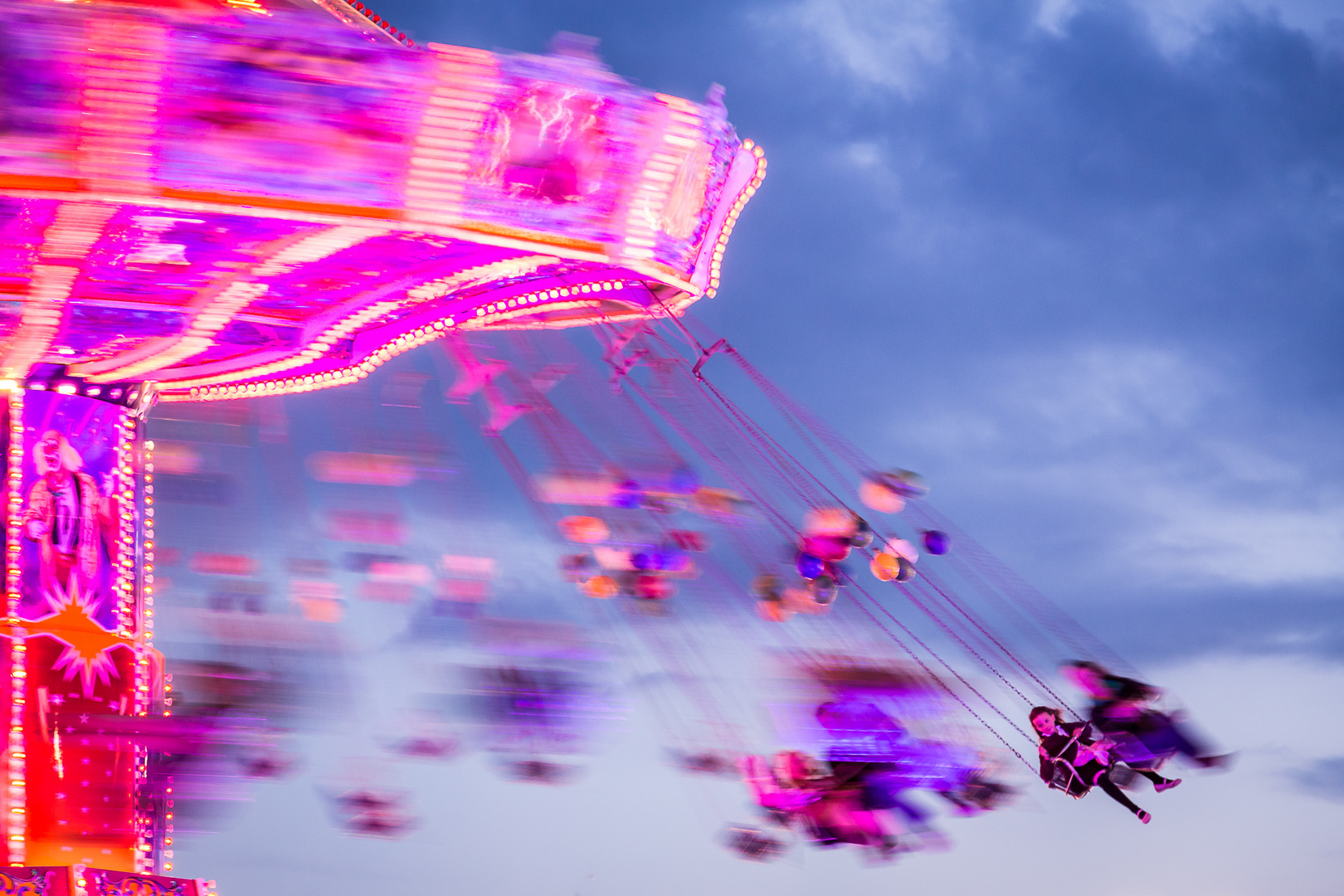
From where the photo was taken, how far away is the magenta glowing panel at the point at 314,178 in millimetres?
6203

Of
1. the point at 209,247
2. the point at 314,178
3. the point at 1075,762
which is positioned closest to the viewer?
the point at 314,178

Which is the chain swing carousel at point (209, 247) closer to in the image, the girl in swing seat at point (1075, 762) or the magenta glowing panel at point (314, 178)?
the magenta glowing panel at point (314, 178)

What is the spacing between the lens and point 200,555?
39.0 feet

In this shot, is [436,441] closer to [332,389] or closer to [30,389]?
[332,389]

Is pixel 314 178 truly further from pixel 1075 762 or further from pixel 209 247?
pixel 1075 762

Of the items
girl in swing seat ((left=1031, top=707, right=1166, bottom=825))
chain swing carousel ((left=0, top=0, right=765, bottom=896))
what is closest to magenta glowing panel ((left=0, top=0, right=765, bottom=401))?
chain swing carousel ((left=0, top=0, right=765, bottom=896))

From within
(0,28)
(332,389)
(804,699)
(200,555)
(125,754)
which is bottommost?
(125,754)

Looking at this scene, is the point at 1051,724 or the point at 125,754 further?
the point at 125,754

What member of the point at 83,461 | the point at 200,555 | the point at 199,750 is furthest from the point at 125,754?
the point at 200,555

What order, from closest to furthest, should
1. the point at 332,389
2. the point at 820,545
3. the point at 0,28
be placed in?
the point at 0,28 → the point at 820,545 → the point at 332,389

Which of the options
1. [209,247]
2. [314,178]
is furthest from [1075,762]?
[209,247]

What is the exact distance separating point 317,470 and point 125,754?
13.5 ft

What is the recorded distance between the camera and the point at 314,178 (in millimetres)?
6547

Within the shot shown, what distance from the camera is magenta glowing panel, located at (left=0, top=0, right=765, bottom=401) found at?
620 centimetres
